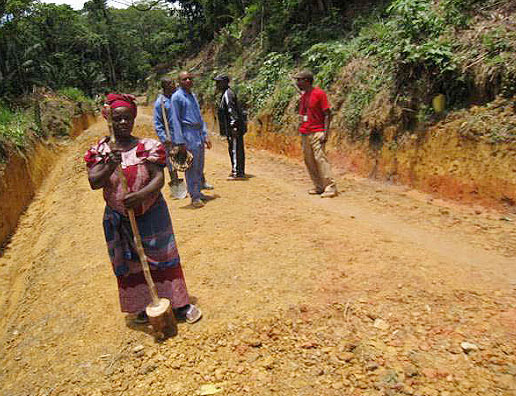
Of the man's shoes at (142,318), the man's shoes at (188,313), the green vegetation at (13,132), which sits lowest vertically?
the man's shoes at (142,318)

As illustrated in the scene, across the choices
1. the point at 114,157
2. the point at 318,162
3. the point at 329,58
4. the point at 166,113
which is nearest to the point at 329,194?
the point at 318,162

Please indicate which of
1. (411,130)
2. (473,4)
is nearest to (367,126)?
(411,130)

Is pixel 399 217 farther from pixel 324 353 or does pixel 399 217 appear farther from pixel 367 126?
pixel 324 353

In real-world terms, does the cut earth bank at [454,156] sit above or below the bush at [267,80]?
below

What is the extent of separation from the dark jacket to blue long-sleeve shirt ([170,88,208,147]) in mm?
1414

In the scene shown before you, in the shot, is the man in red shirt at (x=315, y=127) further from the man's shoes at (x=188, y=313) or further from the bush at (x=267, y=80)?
the bush at (x=267, y=80)

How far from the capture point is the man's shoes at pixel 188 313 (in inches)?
125

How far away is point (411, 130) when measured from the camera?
22.1 feet

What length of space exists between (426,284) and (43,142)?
1315 cm

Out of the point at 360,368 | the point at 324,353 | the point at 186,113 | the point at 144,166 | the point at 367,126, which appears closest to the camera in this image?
the point at 360,368

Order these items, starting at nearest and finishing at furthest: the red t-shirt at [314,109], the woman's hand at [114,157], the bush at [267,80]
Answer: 1. the woman's hand at [114,157]
2. the red t-shirt at [314,109]
3. the bush at [267,80]

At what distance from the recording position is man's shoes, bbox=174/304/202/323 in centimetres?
318

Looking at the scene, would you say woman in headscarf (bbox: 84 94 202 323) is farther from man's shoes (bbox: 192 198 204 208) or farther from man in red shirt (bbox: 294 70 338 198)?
man in red shirt (bbox: 294 70 338 198)

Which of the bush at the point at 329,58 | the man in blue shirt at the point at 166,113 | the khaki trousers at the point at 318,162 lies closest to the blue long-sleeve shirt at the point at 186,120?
the man in blue shirt at the point at 166,113
